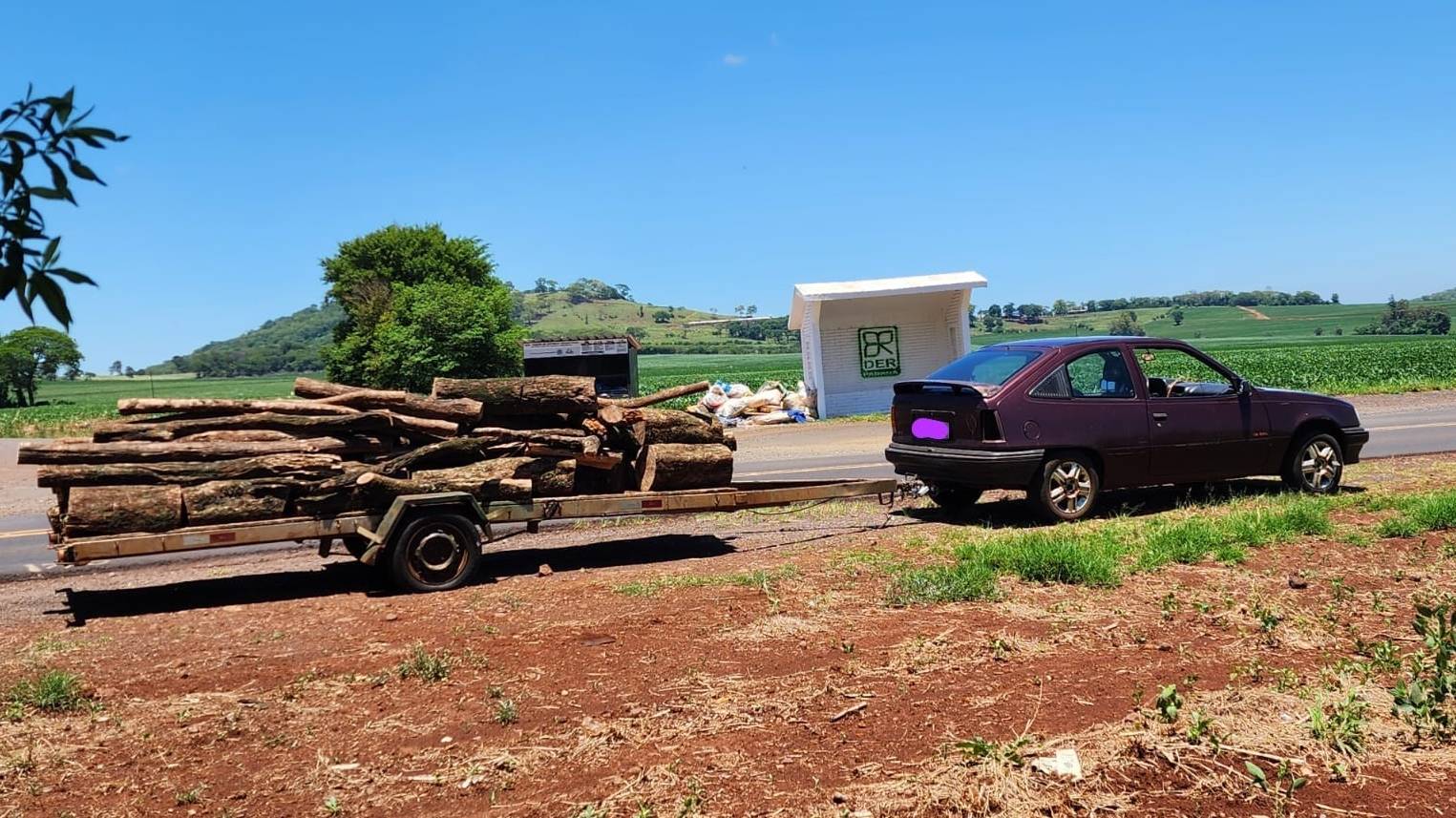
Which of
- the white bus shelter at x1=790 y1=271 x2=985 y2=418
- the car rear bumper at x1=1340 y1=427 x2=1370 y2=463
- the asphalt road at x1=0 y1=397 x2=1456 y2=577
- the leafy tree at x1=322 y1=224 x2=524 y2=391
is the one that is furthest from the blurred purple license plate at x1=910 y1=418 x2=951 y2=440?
the leafy tree at x1=322 y1=224 x2=524 y2=391

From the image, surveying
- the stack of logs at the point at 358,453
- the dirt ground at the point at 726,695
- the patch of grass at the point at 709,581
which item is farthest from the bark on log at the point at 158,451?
the patch of grass at the point at 709,581

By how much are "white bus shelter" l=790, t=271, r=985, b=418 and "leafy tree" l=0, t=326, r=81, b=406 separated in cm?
6649

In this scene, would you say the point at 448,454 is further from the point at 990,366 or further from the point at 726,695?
the point at 990,366

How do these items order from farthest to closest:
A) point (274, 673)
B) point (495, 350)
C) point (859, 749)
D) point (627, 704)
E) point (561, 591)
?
point (495, 350)
point (561, 591)
point (274, 673)
point (627, 704)
point (859, 749)

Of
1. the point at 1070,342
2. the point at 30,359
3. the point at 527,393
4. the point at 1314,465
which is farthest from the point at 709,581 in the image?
A: the point at 30,359

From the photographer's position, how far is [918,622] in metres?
5.95

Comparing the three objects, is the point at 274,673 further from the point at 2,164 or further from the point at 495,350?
the point at 495,350

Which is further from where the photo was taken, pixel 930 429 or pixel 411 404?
pixel 930 429

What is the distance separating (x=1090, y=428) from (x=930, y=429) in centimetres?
150

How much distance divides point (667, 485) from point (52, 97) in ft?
23.7

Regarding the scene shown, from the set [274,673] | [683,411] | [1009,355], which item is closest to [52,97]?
[274,673]

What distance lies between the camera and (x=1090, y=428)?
31.3ft

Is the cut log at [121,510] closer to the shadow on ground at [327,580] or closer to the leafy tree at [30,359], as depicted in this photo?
the shadow on ground at [327,580]

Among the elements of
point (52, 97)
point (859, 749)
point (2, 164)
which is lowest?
point (859, 749)
